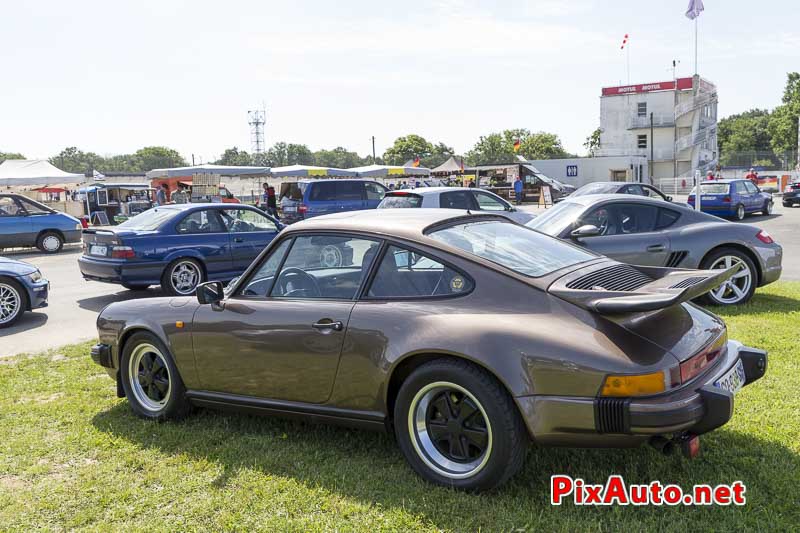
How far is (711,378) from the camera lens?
3066mm

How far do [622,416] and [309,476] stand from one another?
172 centimetres

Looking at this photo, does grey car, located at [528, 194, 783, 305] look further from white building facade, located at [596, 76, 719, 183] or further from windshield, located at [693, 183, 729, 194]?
white building facade, located at [596, 76, 719, 183]

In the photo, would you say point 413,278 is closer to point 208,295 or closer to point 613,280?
point 613,280

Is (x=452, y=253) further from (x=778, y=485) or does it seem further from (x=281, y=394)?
(x=778, y=485)

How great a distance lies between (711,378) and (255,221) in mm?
9115

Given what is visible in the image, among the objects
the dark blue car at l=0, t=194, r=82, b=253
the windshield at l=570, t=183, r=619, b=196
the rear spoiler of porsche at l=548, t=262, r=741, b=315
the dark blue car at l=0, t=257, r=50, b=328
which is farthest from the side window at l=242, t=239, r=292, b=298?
the windshield at l=570, t=183, r=619, b=196

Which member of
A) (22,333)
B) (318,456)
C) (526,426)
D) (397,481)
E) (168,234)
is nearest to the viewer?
(526,426)

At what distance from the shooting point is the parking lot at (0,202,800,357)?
291 inches

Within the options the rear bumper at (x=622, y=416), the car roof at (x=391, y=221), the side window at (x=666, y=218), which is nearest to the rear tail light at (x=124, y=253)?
the car roof at (x=391, y=221)

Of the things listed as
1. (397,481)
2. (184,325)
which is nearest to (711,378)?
(397,481)

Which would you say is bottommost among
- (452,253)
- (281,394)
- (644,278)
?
(281,394)

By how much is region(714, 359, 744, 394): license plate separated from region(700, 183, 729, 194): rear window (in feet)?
71.4

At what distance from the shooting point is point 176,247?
1003 centimetres

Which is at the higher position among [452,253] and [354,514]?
[452,253]
